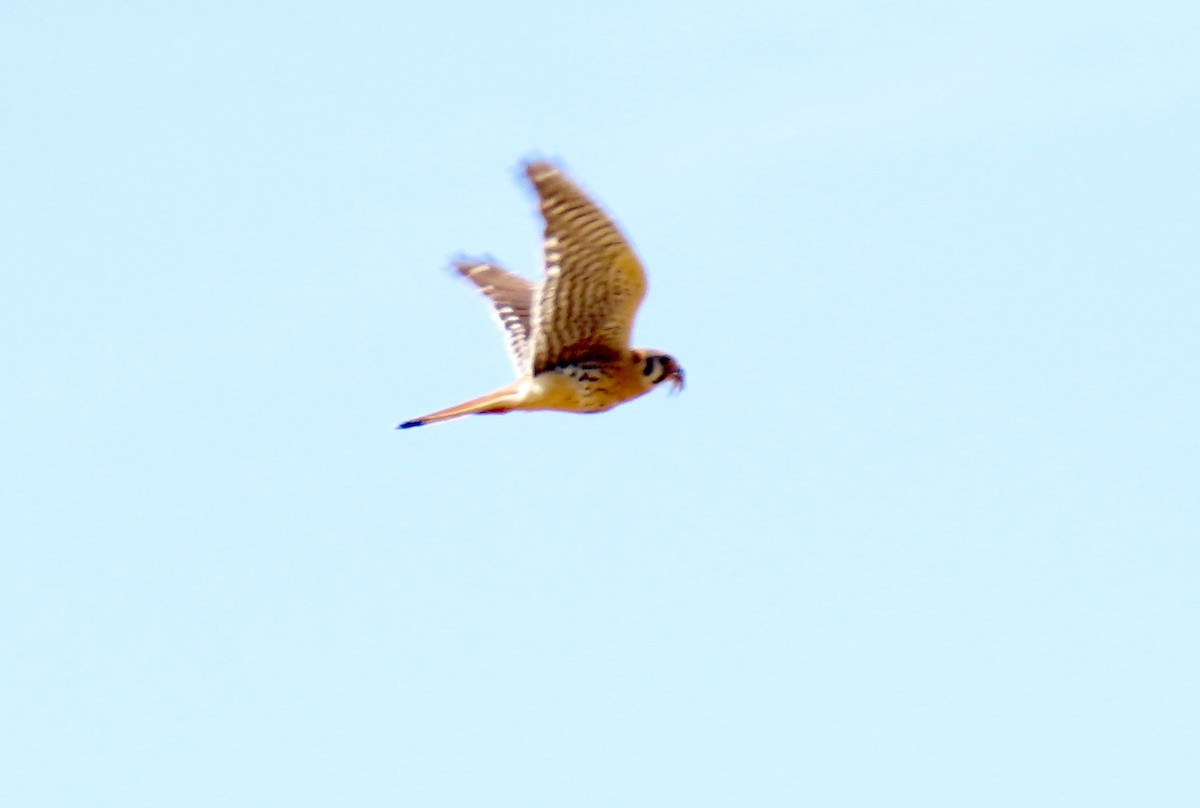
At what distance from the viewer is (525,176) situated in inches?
451

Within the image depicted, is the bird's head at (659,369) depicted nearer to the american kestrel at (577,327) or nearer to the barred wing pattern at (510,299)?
the american kestrel at (577,327)

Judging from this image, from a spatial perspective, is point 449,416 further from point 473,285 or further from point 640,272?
point 473,285

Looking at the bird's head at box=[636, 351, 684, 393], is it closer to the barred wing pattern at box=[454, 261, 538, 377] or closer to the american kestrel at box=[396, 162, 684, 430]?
the american kestrel at box=[396, 162, 684, 430]

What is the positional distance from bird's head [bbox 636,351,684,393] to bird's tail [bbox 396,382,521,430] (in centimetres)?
91

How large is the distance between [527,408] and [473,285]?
7.62 ft

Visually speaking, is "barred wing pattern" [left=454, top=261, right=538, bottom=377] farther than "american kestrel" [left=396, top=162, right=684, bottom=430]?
Yes

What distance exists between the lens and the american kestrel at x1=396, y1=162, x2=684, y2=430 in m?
11.8

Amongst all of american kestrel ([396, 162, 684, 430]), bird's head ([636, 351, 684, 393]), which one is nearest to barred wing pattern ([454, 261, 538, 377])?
american kestrel ([396, 162, 684, 430])

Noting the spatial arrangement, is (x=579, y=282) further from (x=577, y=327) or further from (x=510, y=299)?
(x=510, y=299)

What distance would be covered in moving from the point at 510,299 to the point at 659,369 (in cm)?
166

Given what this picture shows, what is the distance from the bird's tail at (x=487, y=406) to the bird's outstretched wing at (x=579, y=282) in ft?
0.75

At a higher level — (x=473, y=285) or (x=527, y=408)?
(x=473, y=285)

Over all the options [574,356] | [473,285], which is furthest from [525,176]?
[473,285]

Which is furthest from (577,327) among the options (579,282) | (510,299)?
(510,299)
